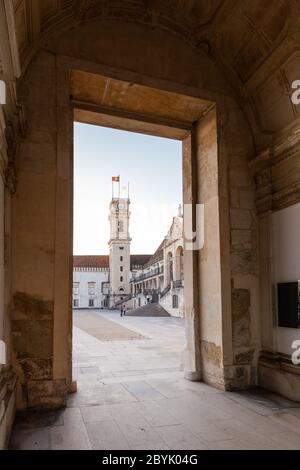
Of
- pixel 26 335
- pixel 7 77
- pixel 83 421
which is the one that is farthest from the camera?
pixel 26 335

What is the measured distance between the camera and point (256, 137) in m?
6.88

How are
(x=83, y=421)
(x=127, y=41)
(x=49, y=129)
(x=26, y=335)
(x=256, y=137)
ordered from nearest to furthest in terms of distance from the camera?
1. (x=83, y=421)
2. (x=26, y=335)
3. (x=49, y=129)
4. (x=127, y=41)
5. (x=256, y=137)

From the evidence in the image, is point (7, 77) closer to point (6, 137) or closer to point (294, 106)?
point (6, 137)

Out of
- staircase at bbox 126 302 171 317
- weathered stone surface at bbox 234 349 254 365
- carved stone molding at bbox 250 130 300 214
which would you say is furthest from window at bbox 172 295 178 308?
carved stone molding at bbox 250 130 300 214

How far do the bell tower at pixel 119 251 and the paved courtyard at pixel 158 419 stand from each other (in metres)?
65.2

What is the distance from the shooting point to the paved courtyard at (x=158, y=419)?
3975 millimetres

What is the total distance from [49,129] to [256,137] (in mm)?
3644

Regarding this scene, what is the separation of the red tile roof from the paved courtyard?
242ft

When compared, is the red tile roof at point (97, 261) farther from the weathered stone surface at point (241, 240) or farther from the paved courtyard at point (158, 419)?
the weathered stone surface at point (241, 240)

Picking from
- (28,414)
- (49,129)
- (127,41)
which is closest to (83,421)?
(28,414)

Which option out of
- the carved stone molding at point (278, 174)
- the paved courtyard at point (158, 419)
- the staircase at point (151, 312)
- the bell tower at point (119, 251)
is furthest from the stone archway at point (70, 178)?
the bell tower at point (119, 251)

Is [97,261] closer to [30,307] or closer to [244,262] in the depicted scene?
[244,262]

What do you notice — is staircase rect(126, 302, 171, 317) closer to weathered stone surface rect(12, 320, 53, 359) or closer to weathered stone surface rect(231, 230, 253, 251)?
weathered stone surface rect(231, 230, 253, 251)

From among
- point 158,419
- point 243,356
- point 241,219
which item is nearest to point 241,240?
point 241,219
